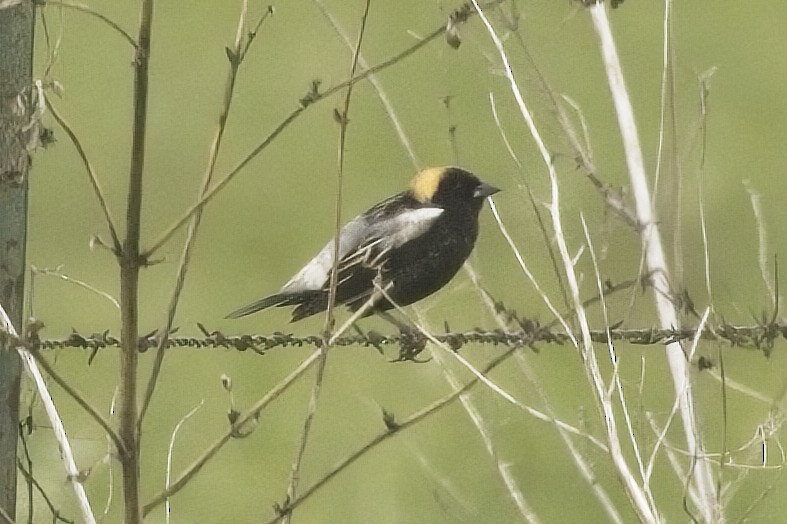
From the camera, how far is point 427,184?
11.4 ft

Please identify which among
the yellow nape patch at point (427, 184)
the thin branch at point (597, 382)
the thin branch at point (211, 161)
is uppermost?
the yellow nape patch at point (427, 184)

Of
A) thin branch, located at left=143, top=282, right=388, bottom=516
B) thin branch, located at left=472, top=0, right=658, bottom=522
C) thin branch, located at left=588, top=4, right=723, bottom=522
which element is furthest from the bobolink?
thin branch, located at left=143, top=282, right=388, bottom=516

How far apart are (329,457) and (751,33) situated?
5.03 meters

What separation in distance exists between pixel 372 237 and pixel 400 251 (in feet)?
0.40

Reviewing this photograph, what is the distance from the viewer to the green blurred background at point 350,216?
558 centimetres

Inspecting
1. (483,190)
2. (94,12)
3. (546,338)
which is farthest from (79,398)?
(483,190)

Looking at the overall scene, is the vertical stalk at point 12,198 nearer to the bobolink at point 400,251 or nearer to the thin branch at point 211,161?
the thin branch at point 211,161

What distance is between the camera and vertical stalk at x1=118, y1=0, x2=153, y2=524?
149 cm

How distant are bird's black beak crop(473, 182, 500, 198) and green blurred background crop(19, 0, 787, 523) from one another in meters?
0.09

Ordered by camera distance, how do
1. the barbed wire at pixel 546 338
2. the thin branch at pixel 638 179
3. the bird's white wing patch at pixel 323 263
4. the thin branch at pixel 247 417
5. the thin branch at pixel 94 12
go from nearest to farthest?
the thin branch at pixel 94 12 < the thin branch at pixel 247 417 < the barbed wire at pixel 546 338 < the thin branch at pixel 638 179 < the bird's white wing patch at pixel 323 263

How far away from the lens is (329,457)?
5.88 metres

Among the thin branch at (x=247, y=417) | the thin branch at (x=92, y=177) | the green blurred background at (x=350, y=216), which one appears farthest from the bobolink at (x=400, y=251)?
the thin branch at (x=92, y=177)

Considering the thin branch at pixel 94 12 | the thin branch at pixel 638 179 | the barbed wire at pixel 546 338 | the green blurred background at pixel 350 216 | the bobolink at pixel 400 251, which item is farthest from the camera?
the green blurred background at pixel 350 216

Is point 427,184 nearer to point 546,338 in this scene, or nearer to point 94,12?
point 546,338
